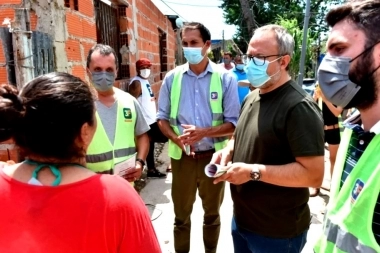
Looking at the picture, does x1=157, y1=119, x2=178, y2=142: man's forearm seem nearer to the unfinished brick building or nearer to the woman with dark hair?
the unfinished brick building

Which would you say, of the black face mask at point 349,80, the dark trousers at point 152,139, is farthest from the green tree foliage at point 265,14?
the black face mask at point 349,80

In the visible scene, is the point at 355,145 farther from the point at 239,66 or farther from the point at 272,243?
the point at 239,66

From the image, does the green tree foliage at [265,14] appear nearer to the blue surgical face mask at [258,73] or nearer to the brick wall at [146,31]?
the brick wall at [146,31]

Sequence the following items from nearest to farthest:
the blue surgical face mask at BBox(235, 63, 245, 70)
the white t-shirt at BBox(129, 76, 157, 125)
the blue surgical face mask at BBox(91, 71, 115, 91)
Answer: the blue surgical face mask at BBox(91, 71, 115, 91), the white t-shirt at BBox(129, 76, 157, 125), the blue surgical face mask at BBox(235, 63, 245, 70)

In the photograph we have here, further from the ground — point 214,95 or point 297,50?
point 297,50

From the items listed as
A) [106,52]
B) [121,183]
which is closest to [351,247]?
[121,183]

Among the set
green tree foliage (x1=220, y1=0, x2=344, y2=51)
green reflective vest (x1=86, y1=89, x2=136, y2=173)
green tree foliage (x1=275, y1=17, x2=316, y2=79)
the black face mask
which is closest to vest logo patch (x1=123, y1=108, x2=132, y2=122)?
green reflective vest (x1=86, y1=89, x2=136, y2=173)

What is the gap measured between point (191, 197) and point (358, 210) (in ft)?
6.08

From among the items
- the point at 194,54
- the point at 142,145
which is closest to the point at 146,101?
the point at 194,54

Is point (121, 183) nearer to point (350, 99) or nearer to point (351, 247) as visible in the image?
point (351, 247)

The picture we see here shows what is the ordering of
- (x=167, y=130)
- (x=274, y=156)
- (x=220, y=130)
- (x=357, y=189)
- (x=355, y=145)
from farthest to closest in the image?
(x=167, y=130) < (x=220, y=130) < (x=274, y=156) < (x=355, y=145) < (x=357, y=189)

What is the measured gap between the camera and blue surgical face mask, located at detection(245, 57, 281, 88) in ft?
6.64

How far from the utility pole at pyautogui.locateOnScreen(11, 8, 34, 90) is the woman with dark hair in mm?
968

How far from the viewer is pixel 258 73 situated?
2055mm
